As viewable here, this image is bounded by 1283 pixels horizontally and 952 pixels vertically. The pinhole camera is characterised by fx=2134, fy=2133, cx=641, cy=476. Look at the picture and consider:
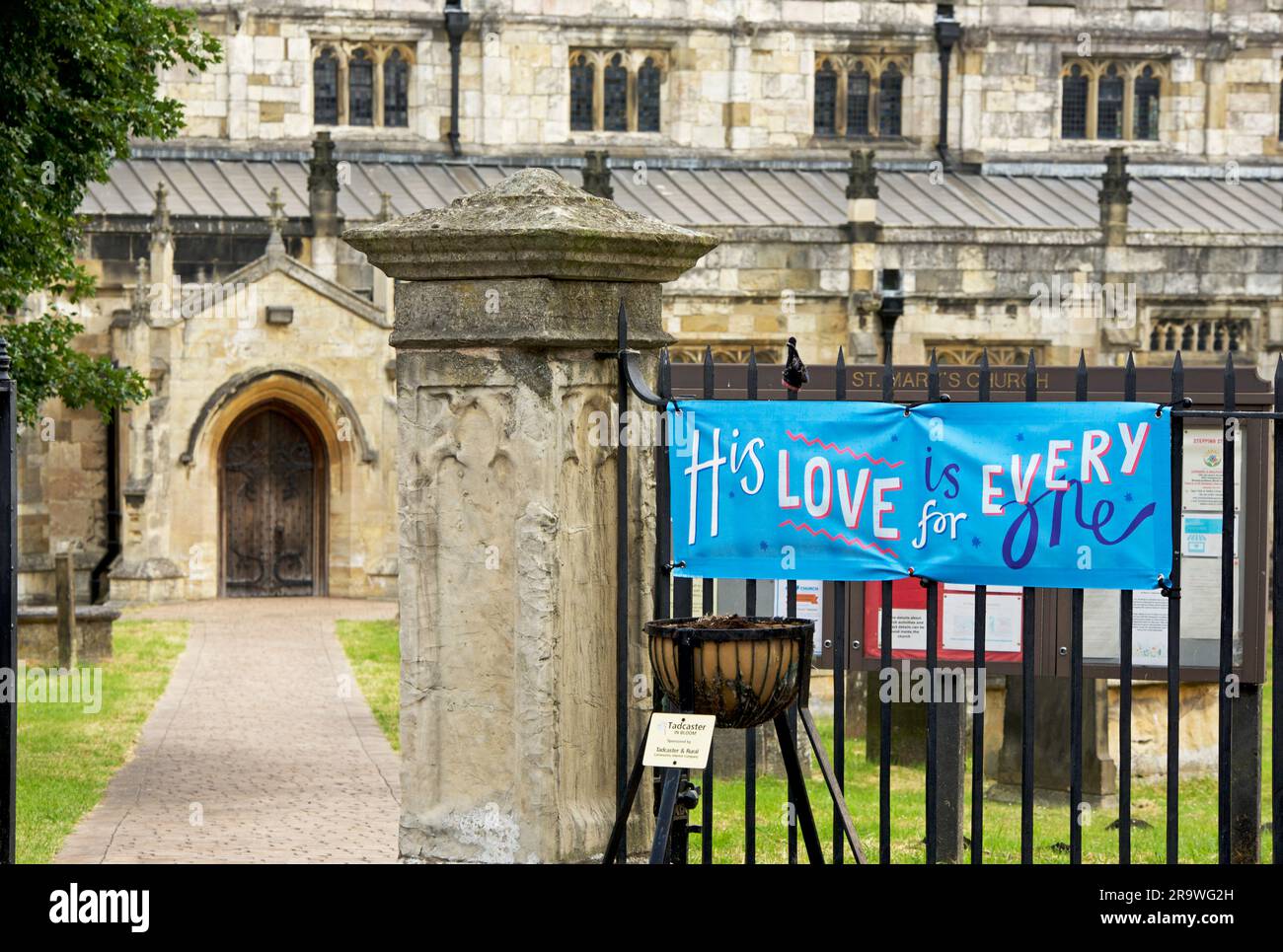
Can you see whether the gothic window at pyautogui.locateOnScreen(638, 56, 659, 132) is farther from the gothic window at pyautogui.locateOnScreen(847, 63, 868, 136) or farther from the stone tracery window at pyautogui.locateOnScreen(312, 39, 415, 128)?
the stone tracery window at pyautogui.locateOnScreen(312, 39, 415, 128)

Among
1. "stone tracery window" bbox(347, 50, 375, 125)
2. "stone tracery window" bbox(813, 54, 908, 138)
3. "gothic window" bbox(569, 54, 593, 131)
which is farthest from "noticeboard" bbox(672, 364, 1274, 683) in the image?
"stone tracery window" bbox(813, 54, 908, 138)

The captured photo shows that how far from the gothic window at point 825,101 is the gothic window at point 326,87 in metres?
8.57

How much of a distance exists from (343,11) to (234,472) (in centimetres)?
947

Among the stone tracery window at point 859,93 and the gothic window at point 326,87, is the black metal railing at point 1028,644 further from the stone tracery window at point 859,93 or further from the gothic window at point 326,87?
the stone tracery window at point 859,93

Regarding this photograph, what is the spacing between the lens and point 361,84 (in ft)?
120

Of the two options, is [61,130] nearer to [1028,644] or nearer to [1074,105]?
[1028,644]

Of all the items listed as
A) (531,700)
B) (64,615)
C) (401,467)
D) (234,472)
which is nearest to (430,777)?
(531,700)

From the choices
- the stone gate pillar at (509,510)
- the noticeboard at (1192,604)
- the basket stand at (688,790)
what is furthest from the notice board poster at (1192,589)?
the stone gate pillar at (509,510)

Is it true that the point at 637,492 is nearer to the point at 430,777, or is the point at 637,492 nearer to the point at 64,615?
the point at 430,777

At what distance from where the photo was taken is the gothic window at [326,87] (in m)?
36.2

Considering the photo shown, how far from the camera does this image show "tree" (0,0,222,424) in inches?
513

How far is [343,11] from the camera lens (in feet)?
118

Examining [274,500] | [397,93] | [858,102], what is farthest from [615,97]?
[274,500]
